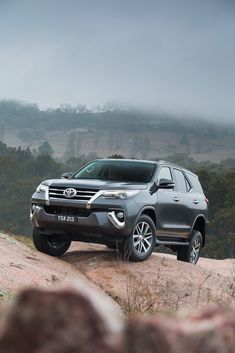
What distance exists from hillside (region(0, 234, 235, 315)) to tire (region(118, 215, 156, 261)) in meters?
0.17

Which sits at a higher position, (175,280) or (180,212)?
(180,212)

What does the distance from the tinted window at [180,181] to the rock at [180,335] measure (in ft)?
35.3

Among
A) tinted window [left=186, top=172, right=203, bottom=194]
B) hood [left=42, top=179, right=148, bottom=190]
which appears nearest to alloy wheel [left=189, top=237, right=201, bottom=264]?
tinted window [left=186, top=172, right=203, bottom=194]

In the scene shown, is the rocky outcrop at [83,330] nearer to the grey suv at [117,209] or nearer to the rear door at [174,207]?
the grey suv at [117,209]

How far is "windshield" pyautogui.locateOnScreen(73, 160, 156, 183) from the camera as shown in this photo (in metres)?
11.1

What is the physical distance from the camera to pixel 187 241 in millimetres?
12141

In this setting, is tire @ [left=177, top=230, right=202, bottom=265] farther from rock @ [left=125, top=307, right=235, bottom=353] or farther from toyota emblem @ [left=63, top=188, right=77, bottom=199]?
rock @ [left=125, top=307, right=235, bottom=353]

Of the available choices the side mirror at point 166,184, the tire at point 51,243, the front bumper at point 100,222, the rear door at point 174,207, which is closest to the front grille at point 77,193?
the front bumper at point 100,222

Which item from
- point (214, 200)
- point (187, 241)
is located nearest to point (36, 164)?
point (214, 200)

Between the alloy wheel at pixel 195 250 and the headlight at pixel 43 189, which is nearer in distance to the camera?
the headlight at pixel 43 189

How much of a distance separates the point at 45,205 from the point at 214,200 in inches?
2185

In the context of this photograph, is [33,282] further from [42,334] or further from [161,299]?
[42,334]

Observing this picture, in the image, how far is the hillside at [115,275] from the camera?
854 centimetres

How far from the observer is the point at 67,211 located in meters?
10.2
